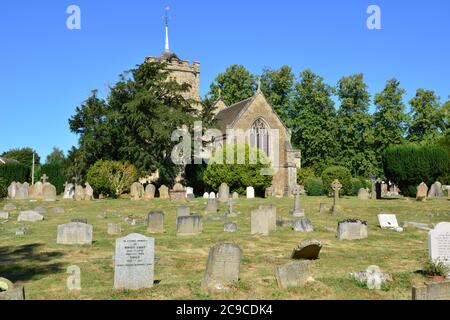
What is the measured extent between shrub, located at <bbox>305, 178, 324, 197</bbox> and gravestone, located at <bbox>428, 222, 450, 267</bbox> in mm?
32716

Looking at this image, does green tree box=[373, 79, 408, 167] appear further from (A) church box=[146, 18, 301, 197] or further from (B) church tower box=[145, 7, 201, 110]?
(B) church tower box=[145, 7, 201, 110]

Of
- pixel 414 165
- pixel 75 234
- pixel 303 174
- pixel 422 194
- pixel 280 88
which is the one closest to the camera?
pixel 75 234

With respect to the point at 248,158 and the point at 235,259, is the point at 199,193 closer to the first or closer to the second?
the point at 248,158

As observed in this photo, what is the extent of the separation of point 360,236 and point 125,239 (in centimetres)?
903

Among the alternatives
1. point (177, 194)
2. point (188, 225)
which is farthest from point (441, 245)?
point (177, 194)

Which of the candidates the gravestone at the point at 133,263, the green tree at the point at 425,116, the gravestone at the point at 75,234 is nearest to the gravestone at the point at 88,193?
the gravestone at the point at 75,234

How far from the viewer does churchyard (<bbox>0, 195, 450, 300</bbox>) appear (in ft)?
25.5

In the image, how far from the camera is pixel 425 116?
4866cm

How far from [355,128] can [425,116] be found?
806 centimetres

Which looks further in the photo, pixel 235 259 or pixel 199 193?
pixel 199 193

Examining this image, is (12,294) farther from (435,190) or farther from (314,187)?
(314,187)

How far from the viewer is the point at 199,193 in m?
40.5

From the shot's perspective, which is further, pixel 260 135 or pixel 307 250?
pixel 260 135
